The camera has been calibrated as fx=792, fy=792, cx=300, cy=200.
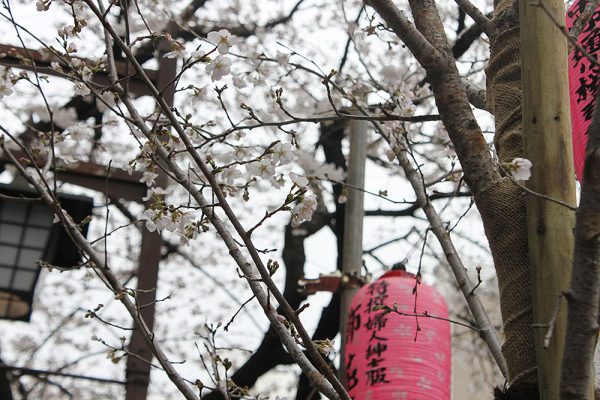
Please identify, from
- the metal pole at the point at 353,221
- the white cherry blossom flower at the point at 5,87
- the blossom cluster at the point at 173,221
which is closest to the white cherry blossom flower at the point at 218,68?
the blossom cluster at the point at 173,221

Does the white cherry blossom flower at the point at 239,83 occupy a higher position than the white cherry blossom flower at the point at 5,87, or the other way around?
the white cherry blossom flower at the point at 239,83

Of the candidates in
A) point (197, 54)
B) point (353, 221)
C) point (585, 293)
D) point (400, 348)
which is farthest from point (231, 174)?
point (353, 221)

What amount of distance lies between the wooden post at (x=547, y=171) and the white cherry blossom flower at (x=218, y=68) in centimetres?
111

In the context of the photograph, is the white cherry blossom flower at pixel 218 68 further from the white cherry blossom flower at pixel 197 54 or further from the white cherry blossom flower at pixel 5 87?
the white cherry blossom flower at pixel 5 87

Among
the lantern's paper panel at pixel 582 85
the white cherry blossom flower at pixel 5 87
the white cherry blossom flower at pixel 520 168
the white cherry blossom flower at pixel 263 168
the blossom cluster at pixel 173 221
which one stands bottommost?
the white cherry blossom flower at pixel 520 168

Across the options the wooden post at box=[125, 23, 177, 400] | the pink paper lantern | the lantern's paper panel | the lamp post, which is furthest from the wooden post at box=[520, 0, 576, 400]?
the lamp post

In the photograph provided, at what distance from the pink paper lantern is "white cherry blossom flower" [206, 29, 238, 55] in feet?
5.32

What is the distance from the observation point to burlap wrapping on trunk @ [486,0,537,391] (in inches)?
90.3

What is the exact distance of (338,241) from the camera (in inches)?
306

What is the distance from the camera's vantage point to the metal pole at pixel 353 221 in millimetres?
5465

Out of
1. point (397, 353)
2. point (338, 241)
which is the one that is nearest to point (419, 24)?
point (397, 353)

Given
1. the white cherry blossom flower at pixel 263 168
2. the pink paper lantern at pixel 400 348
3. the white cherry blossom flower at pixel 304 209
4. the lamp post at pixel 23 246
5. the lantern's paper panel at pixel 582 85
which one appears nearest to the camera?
the white cherry blossom flower at pixel 304 209

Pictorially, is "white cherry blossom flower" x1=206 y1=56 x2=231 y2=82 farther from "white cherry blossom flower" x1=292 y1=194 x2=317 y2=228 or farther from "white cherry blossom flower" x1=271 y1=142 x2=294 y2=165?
"white cherry blossom flower" x1=292 y1=194 x2=317 y2=228

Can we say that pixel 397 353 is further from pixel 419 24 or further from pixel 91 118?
pixel 91 118
